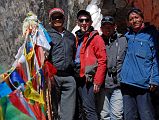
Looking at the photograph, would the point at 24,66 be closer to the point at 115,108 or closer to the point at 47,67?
the point at 47,67

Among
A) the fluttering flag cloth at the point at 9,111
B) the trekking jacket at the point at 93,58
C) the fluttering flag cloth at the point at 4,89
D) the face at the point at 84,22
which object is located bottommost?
the fluttering flag cloth at the point at 9,111

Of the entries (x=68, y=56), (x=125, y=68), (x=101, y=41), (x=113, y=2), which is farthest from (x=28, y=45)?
(x=113, y=2)

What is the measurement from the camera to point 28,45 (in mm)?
5051

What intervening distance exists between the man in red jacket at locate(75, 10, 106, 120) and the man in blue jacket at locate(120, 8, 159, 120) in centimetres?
32

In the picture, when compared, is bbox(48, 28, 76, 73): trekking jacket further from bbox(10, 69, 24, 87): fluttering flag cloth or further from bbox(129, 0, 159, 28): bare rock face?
bbox(129, 0, 159, 28): bare rock face

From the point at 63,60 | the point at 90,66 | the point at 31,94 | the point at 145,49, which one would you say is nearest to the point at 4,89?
the point at 31,94

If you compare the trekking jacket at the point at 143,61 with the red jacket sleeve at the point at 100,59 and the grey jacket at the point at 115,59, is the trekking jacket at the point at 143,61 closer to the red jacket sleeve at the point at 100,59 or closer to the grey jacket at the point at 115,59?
the grey jacket at the point at 115,59

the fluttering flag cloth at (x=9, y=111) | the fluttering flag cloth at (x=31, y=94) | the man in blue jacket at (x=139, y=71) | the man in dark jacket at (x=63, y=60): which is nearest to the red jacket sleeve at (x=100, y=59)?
the man in blue jacket at (x=139, y=71)

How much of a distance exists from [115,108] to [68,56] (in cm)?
93

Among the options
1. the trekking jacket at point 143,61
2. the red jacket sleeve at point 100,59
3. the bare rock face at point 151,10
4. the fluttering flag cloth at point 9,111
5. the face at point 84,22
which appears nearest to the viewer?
the fluttering flag cloth at point 9,111

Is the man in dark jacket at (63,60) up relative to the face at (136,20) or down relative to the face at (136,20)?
down

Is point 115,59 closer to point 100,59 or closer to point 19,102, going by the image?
point 100,59

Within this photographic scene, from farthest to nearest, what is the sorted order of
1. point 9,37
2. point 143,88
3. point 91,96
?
point 9,37
point 91,96
point 143,88

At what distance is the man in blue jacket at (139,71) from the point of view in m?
4.70
